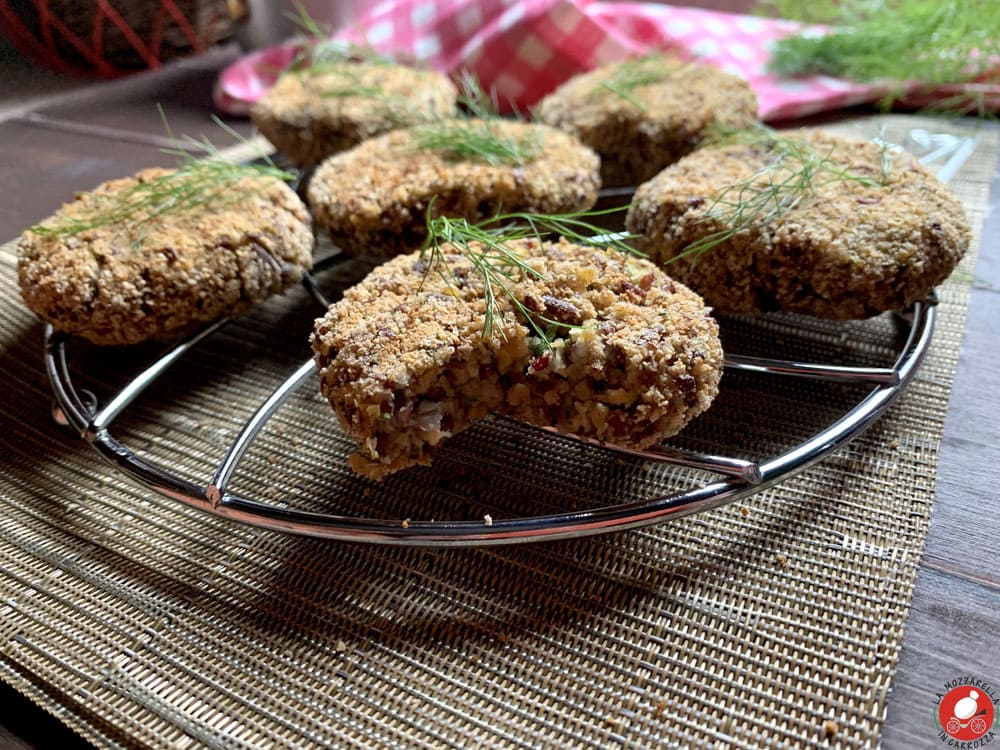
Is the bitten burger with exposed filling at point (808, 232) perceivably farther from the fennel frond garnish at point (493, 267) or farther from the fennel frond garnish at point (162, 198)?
the fennel frond garnish at point (162, 198)

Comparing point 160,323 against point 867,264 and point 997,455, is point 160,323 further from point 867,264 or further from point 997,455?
point 997,455

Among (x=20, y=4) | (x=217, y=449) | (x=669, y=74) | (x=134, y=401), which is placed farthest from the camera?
(x=20, y=4)

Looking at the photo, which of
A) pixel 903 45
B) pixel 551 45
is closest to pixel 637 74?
pixel 551 45

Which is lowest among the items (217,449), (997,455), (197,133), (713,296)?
(997,455)

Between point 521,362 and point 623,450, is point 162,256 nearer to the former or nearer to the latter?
point 521,362

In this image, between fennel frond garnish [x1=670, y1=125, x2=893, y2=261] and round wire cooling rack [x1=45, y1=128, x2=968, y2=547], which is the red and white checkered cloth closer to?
fennel frond garnish [x1=670, y1=125, x2=893, y2=261]

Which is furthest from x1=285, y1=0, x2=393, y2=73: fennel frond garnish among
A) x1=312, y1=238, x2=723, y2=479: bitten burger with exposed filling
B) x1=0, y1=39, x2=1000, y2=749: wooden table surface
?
x1=312, y1=238, x2=723, y2=479: bitten burger with exposed filling

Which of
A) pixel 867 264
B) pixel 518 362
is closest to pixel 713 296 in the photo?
pixel 867 264
